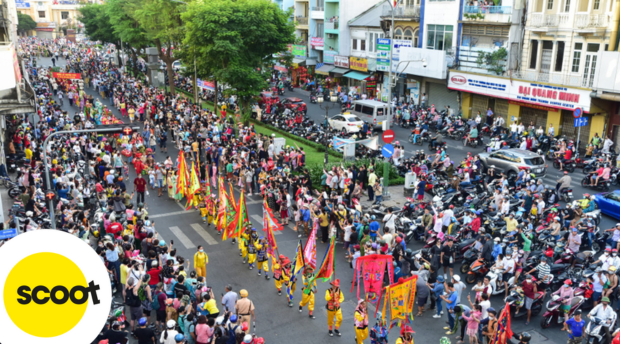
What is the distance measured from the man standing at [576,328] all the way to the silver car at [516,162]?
12547 millimetres

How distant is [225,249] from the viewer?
1817 centimetres

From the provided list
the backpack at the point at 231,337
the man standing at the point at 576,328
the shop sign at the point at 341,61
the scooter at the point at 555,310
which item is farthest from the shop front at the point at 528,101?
the backpack at the point at 231,337

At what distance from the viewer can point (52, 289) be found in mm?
3271

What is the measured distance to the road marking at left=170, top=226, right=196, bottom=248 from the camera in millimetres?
18547

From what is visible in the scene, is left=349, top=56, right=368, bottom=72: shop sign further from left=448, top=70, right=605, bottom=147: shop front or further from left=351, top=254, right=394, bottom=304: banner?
Answer: left=351, top=254, right=394, bottom=304: banner

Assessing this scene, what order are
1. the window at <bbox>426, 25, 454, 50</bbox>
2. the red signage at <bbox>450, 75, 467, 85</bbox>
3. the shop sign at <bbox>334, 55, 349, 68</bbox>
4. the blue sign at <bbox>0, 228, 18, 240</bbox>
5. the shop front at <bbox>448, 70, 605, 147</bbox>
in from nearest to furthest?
the blue sign at <bbox>0, 228, 18, 240</bbox> → the shop front at <bbox>448, 70, 605, 147</bbox> → the red signage at <bbox>450, 75, 467, 85</bbox> → the window at <bbox>426, 25, 454, 50</bbox> → the shop sign at <bbox>334, 55, 349, 68</bbox>

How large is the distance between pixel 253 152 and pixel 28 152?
35.0 feet

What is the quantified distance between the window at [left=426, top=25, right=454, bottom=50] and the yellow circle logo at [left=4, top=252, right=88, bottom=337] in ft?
128

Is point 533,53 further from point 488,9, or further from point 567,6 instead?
point 488,9

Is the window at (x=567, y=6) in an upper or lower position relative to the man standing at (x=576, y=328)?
upper

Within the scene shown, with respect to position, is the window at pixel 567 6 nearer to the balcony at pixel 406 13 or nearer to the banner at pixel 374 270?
the balcony at pixel 406 13

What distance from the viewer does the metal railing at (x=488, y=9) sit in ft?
113

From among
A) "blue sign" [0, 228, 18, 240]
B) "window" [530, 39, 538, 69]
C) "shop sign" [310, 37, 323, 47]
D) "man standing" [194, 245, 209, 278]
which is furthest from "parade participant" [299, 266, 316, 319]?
"shop sign" [310, 37, 323, 47]

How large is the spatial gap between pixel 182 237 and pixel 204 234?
772 millimetres
